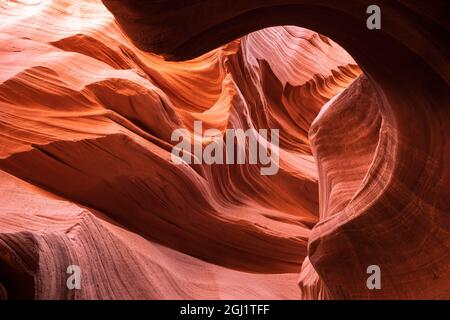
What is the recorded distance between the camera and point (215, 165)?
4.43 metres

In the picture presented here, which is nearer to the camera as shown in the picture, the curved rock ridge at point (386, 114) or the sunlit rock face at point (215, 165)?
the curved rock ridge at point (386, 114)

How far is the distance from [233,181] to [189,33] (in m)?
2.54

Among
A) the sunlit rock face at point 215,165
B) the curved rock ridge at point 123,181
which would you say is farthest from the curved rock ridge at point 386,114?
the curved rock ridge at point 123,181

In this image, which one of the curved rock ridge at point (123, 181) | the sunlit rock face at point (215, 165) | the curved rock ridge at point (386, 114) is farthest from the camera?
the curved rock ridge at point (123, 181)

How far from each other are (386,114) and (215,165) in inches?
84.2

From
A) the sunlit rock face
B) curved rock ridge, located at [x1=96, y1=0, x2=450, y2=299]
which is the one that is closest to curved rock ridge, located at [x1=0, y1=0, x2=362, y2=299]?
the sunlit rock face

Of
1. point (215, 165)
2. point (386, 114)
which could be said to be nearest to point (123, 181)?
point (215, 165)

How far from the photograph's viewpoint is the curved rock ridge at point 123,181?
3.05 metres

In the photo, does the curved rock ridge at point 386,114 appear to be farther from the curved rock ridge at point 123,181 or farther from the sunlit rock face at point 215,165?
the curved rock ridge at point 123,181

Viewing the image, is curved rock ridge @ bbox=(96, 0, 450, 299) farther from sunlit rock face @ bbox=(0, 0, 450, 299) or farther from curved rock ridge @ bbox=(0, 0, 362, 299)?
curved rock ridge @ bbox=(0, 0, 362, 299)

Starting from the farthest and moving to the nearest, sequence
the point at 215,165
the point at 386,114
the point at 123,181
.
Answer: the point at 215,165 → the point at 123,181 → the point at 386,114

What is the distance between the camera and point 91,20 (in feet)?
15.5

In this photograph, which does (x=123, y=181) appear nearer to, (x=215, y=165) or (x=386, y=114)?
(x=215, y=165)

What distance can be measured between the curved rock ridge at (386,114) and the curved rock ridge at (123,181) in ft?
1.11
